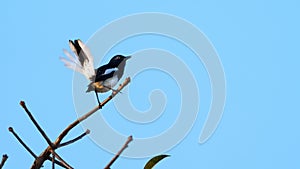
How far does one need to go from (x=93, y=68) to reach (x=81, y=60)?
360mm

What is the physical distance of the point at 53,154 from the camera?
2188 mm

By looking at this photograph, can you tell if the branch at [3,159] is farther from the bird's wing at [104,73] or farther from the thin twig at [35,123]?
the bird's wing at [104,73]

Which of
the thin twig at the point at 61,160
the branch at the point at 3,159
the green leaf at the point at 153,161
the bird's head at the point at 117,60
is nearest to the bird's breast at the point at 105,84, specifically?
the bird's head at the point at 117,60

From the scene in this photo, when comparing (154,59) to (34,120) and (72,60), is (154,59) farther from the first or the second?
(34,120)

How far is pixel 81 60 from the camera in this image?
396 cm

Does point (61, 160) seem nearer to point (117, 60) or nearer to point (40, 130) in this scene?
point (40, 130)

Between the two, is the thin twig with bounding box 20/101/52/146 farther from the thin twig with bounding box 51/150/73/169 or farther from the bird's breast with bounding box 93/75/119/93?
the bird's breast with bounding box 93/75/119/93

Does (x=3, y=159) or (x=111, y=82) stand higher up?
(x=111, y=82)

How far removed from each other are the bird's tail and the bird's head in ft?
3.17

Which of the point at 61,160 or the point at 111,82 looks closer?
the point at 61,160

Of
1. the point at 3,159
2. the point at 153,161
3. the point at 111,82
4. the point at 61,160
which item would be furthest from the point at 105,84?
the point at 3,159

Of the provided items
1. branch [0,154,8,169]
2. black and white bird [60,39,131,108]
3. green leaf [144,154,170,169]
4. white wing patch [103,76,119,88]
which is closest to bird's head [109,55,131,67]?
black and white bird [60,39,131,108]

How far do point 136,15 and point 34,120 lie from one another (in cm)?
260

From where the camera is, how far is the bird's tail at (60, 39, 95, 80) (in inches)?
146
